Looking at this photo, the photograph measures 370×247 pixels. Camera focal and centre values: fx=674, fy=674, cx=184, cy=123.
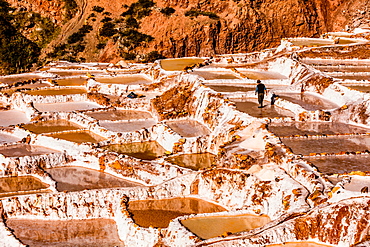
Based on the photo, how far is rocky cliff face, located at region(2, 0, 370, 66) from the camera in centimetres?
5500

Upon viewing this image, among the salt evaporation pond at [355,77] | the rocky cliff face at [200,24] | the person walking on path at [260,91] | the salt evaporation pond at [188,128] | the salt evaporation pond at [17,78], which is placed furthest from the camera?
the rocky cliff face at [200,24]

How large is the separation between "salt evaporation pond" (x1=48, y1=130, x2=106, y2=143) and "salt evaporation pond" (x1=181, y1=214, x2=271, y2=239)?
1046 centimetres

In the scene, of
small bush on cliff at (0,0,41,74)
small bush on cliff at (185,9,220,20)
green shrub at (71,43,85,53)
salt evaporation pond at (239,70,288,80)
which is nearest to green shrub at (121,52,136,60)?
green shrub at (71,43,85,53)

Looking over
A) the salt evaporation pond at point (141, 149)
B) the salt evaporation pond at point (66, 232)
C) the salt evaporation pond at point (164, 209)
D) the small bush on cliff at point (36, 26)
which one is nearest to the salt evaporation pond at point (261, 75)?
the salt evaporation pond at point (141, 149)

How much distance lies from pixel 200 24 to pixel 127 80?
15.9 metres

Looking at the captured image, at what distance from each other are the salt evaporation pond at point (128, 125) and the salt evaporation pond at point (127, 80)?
22.8 feet

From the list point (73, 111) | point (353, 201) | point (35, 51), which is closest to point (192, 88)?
point (73, 111)

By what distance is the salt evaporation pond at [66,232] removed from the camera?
2294 cm

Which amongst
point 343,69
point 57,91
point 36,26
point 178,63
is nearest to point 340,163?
point 343,69

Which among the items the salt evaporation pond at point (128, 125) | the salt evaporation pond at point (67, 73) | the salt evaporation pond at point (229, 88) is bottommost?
the salt evaporation pond at point (128, 125)

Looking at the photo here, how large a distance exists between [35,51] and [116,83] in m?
20.9

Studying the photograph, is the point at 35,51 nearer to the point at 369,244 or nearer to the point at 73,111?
the point at 73,111

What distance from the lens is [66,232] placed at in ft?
78.4

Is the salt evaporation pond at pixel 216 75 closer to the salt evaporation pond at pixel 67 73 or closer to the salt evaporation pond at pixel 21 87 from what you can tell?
the salt evaporation pond at pixel 21 87
